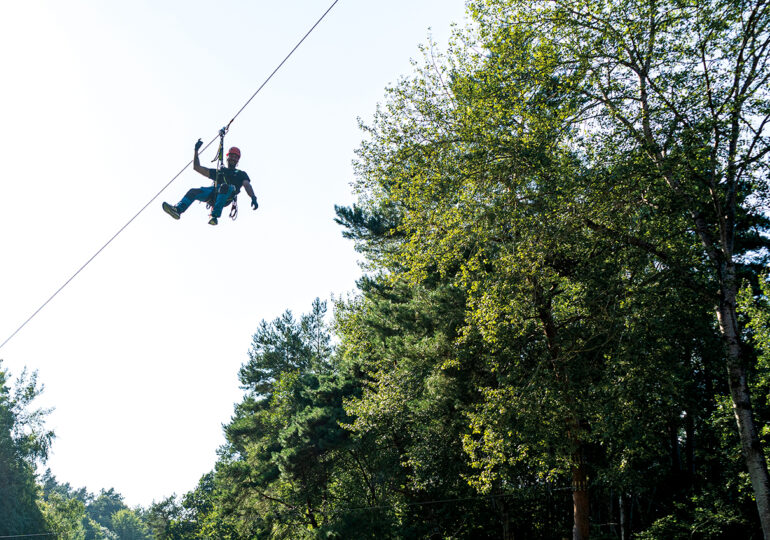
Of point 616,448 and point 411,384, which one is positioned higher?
point 411,384

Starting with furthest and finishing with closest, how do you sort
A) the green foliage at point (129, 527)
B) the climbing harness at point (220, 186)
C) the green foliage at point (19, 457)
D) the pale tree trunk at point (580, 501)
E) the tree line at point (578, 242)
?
1. the green foliage at point (129, 527)
2. the green foliage at point (19, 457)
3. the pale tree trunk at point (580, 501)
4. the tree line at point (578, 242)
5. the climbing harness at point (220, 186)

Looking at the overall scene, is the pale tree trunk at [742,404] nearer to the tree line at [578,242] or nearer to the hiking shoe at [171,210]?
the tree line at [578,242]

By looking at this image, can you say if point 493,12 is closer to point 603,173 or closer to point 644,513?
point 603,173

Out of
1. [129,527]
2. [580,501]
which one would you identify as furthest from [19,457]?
[129,527]

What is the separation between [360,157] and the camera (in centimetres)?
1755

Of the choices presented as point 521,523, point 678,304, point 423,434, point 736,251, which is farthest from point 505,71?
point 521,523

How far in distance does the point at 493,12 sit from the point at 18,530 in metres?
47.5

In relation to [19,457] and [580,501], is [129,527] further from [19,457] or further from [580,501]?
[580,501]

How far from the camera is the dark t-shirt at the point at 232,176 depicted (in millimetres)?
9687

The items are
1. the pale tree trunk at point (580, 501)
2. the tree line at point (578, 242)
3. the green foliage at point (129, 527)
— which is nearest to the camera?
the tree line at point (578, 242)

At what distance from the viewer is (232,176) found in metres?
9.84

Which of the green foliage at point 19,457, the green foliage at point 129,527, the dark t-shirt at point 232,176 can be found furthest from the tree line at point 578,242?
the green foliage at point 129,527

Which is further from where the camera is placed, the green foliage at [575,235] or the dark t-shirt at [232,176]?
the green foliage at [575,235]

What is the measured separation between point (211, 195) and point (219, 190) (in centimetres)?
24
